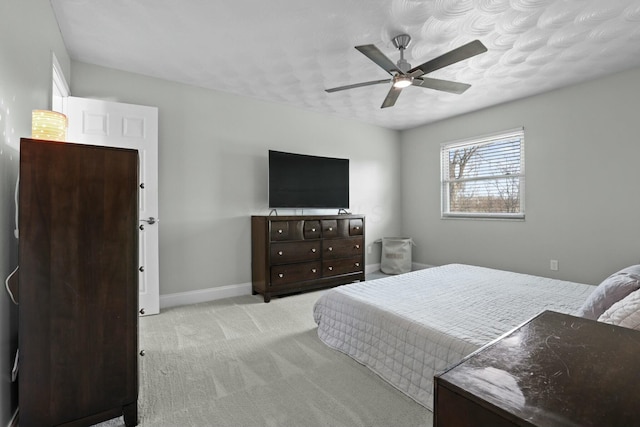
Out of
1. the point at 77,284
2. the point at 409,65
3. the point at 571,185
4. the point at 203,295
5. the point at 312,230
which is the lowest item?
the point at 203,295

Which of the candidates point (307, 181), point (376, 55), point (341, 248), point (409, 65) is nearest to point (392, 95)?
point (409, 65)

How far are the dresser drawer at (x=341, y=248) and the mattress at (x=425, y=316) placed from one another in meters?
1.42

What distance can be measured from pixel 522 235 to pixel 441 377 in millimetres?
4135

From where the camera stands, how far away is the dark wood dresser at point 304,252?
3584 mm

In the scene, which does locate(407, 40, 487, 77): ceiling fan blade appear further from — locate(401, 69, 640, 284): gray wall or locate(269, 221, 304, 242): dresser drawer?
locate(401, 69, 640, 284): gray wall

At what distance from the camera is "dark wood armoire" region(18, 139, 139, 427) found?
1.34 m

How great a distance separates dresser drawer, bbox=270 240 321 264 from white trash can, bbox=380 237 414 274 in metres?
1.62

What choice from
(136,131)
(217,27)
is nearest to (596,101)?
(217,27)

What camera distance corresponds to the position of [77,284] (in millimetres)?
1419

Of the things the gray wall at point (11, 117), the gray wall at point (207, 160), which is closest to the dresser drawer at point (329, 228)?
the gray wall at point (207, 160)

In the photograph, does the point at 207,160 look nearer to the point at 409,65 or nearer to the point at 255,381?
the point at 409,65

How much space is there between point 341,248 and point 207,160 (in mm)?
2021

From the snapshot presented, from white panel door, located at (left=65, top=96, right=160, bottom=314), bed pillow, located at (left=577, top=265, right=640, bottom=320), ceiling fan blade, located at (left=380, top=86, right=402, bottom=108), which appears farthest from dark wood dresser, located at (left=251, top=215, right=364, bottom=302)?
bed pillow, located at (left=577, top=265, right=640, bottom=320)

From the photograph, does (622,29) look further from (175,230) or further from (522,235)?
(175,230)
